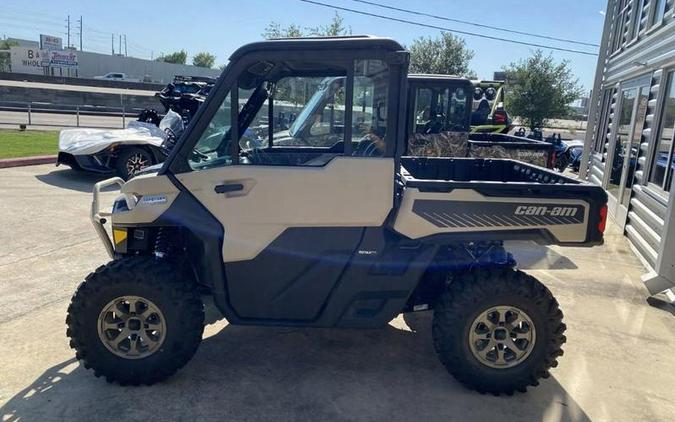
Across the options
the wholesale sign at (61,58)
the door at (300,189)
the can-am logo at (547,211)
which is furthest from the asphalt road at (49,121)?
the wholesale sign at (61,58)

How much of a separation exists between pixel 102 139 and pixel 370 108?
8043 mm

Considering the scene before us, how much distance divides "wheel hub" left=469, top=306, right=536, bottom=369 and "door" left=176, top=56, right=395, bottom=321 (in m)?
1.00

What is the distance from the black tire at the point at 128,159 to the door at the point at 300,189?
277 inches

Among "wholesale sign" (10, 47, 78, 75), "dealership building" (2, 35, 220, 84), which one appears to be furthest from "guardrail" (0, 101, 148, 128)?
"wholesale sign" (10, 47, 78, 75)

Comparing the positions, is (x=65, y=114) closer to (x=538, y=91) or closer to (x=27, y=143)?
(x=27, y=143)

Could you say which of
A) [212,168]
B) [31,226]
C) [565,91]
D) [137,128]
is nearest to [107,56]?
[565,91]

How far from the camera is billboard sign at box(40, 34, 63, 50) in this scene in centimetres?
6969

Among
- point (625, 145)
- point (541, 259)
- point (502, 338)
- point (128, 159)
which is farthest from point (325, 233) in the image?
point (625, 145)

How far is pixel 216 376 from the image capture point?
3494 mm

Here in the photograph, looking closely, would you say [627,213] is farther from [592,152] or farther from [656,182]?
[592,152]

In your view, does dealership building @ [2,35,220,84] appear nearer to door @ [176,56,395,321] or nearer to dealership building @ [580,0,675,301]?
dealership building @ [580,0,675,301]

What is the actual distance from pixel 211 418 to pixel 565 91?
108 feet

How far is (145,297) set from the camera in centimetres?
327

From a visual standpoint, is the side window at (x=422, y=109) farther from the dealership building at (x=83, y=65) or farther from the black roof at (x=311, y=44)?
the dealership building at (x=83, y=65)
